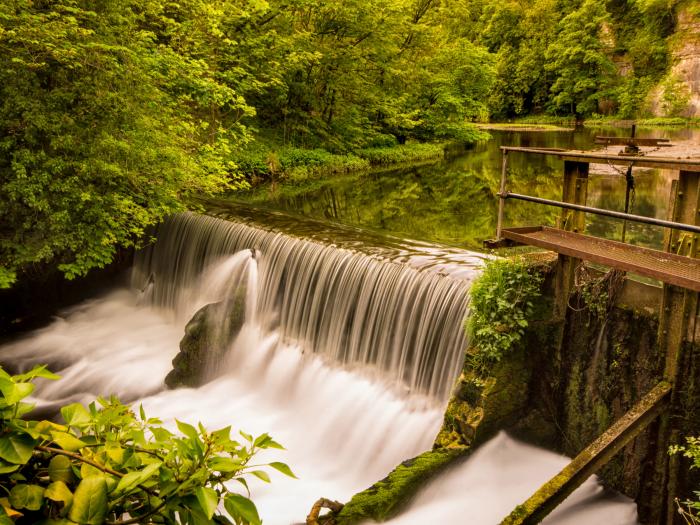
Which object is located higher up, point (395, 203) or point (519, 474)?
point (395, 203)

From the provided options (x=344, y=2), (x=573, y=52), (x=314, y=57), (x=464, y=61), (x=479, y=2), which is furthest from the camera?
(x=479, y=2)

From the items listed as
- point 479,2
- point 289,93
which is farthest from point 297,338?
point 479,2

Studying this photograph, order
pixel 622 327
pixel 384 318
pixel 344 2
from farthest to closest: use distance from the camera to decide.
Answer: pixel 344 2 → pixel 384 318 → pixel 622 327

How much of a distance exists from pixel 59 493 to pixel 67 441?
0.48 feet

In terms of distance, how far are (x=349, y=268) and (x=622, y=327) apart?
15.7ft

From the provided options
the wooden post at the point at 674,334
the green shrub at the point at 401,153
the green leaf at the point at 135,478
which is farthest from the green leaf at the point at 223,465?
the green shrub at the point at 401,153

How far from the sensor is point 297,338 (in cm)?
1007

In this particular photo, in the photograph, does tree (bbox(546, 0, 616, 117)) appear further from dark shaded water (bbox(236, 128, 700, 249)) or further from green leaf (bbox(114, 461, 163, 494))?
green leaf (bbox(114, 461, 163, 494))

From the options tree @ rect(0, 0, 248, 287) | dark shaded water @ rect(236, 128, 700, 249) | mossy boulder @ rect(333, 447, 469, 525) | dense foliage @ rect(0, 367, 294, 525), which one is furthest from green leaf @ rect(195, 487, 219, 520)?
dark shaded water @ rect(236, 128, 700, 249)

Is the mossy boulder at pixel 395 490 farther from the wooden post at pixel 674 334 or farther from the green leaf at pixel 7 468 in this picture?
the green leaf at pixel 7 468

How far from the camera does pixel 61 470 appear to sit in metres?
1.44

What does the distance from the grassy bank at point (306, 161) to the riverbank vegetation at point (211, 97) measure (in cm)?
9

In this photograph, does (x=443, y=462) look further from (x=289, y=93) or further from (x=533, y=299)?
(x=289, y=93)

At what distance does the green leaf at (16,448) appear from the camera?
1.33 metres
